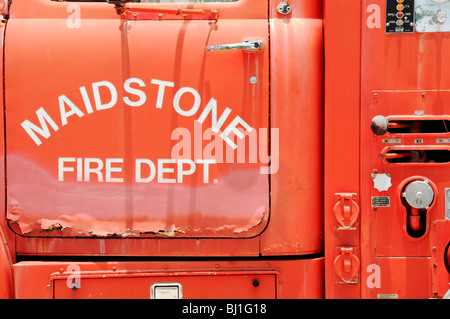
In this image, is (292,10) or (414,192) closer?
(414,192)

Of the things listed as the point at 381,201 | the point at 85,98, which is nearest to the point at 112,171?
the point at 85,98

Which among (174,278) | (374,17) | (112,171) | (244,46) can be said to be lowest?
(174,278)

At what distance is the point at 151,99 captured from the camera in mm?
2021

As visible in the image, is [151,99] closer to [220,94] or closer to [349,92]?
[220,94]

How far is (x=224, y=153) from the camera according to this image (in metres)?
2.02

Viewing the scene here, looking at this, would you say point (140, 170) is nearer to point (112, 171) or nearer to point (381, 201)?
point (112, 171)

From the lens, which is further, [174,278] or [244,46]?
[174,278]

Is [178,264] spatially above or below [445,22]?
below

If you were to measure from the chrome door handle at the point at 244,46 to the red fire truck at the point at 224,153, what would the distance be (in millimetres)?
35

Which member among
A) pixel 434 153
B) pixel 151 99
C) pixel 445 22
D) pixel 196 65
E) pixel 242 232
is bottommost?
pixel 242 232

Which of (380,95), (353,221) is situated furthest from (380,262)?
(380,95)

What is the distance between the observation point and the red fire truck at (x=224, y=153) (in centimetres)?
200

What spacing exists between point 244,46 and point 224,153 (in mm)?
443

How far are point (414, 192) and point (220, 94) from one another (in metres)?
0.88
